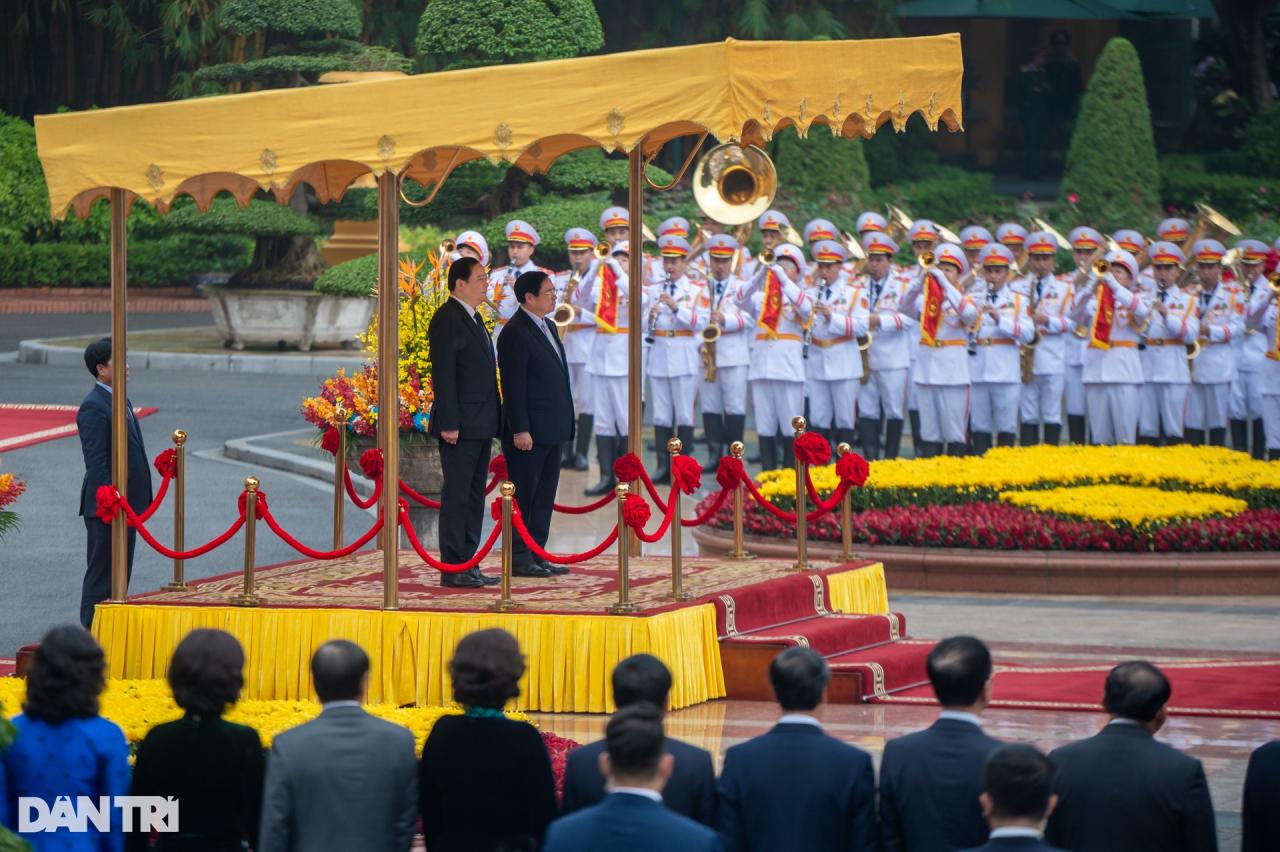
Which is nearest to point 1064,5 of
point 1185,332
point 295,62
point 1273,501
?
point 295,62

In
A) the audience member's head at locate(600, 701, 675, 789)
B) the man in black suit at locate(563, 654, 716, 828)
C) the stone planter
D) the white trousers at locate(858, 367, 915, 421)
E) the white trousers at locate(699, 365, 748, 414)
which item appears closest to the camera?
the audience member's head at locate(600, 701, 675, 789)

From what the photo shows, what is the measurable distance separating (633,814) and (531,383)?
6722 millimetres

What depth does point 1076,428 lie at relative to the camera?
2173cm

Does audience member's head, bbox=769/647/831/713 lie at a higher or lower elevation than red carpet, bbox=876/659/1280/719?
higher

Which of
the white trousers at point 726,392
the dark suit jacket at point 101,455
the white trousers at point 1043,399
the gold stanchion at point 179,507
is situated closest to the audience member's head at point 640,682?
the dark suit jacket at point 101,455

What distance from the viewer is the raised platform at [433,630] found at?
10.7m

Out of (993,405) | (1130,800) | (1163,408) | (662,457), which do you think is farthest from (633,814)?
(1163,408)

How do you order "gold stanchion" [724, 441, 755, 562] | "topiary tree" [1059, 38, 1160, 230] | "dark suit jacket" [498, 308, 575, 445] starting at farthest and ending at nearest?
"topiary tree" [1059, 38, 1160, 230] → "gold stanchion" [724, 441, 755, 562] → "dark suit jacket" [498, 308, 575, 445]

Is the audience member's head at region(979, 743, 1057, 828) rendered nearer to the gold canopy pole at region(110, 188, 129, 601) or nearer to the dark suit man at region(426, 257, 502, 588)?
the dark suit man at region(426, 257, 502, 588)

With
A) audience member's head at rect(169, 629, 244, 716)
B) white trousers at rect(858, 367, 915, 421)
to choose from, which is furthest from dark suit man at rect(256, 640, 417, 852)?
white trousers at rect(858, 367, 915, 421)

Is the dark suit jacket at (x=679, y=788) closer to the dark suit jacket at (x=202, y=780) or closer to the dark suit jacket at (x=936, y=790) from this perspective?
the dark suit jacket at (x=936, y=790)

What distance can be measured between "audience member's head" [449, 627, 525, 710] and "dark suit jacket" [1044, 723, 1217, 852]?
58.6 inches

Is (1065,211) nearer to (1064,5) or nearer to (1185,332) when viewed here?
(1064,5)

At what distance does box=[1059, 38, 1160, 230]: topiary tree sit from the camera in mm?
31281
